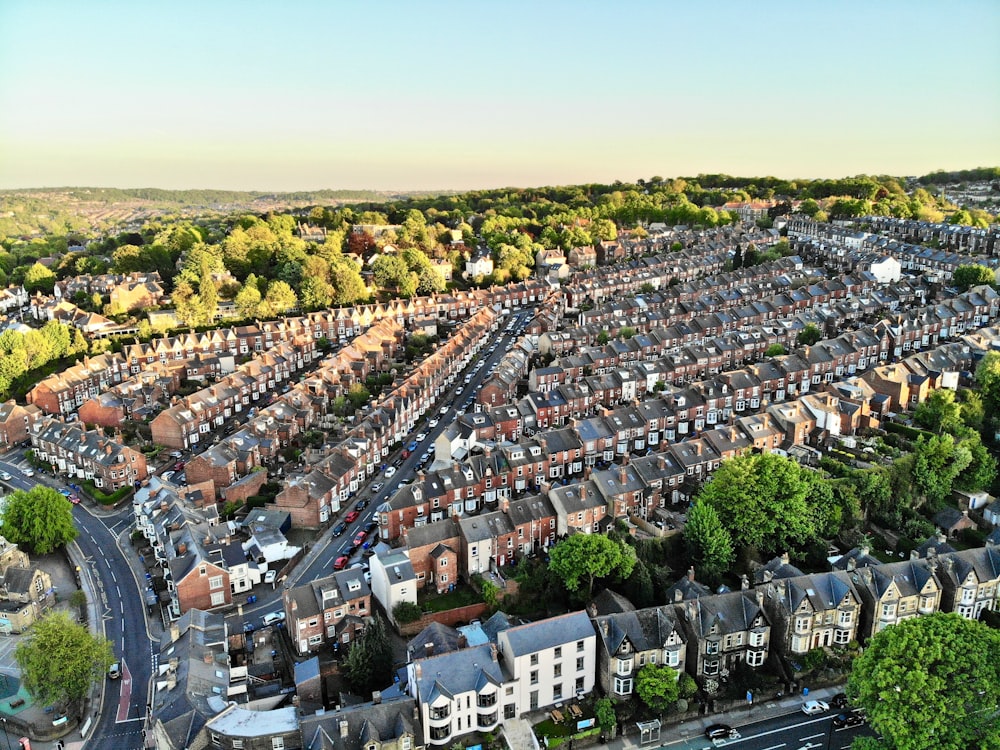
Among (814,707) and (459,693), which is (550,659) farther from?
(814,707)

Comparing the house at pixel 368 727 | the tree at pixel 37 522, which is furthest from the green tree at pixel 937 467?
the tree at pixel 37 522

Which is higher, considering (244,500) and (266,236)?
(266,236)

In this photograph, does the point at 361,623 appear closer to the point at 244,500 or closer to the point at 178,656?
the point at 178,656

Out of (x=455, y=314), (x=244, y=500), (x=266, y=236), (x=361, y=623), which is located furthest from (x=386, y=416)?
(x=266, y=236)

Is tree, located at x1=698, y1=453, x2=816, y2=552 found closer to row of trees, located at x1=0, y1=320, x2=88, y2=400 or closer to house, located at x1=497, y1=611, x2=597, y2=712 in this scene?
house, located at x1=497, y1=611, x2=597, y2=712

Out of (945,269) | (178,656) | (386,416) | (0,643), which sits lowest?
(0,643)

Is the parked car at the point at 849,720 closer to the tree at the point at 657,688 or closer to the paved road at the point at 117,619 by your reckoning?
the tree at the point at 657,688

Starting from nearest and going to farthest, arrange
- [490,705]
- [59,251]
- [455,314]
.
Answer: [490,705] < [455,314] < [59,251]

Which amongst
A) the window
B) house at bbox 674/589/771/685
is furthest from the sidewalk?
house at bbox 674/589/771/685
